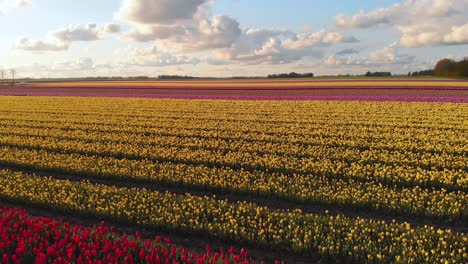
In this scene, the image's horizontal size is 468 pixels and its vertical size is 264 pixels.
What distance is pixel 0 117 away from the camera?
98.8 feet

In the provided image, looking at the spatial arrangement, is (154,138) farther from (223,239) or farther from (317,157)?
(223,239)

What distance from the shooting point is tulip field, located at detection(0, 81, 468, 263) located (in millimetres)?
7338

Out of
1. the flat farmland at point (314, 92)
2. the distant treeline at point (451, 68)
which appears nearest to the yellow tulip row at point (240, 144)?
the flat farmland at point (314, 92)

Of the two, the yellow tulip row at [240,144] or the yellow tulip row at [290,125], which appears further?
the yellow tulip row at [290,125]

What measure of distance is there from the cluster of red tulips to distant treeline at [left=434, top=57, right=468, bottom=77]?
399 feet

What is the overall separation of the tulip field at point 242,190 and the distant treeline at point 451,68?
10022cm

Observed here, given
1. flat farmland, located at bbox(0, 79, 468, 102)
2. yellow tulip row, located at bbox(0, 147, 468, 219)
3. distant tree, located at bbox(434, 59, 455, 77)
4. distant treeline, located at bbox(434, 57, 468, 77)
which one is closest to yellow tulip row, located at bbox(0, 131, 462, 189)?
yellow tulip row, located at bbox(0, 147, 468, 219)

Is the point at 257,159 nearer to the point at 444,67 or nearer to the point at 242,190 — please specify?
the point at 242,190

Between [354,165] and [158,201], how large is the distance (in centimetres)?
754

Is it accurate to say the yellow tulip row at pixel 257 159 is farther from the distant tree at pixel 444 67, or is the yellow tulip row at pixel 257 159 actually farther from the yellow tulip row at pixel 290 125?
the distant tree at pixel 444 67

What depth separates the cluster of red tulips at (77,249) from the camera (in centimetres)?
610

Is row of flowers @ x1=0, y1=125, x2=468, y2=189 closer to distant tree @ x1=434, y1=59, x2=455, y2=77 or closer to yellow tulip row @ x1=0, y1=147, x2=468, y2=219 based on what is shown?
yellow tulip row @ x1=0, y1=147, x2=468, y2=219

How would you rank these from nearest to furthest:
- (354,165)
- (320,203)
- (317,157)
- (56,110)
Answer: (320,203) < (354,165) < (317,157) < (56,110)

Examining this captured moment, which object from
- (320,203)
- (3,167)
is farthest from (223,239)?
(3,167)
